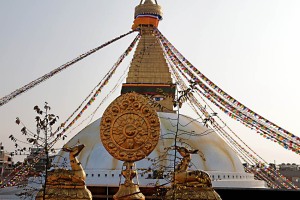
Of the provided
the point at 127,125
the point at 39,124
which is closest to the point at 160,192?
the point at 127,125

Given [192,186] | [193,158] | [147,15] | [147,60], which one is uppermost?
[147,15]

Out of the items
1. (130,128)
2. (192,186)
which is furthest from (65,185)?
(192,186)

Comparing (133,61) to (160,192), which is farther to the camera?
(133,61)

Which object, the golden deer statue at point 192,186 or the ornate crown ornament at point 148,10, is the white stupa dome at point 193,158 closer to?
the ornate crown ornament at point 148,10

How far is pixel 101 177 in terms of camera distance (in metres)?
12.6

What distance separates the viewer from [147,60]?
59.0 ft

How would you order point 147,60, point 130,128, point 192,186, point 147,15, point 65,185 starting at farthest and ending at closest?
point 147,15 → point 147,60 → point 130,128 → point 65,185 → point 192,186

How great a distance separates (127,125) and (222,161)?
27.2 ft

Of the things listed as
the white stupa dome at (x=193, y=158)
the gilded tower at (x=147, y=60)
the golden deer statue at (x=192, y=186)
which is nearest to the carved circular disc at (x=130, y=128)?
the golden deer statue at (x=192, y=186)

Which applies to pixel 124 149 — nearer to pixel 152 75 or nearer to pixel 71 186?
pixel 71 186

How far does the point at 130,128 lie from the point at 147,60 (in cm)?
1200

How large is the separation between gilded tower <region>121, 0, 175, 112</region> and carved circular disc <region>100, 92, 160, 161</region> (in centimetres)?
1045

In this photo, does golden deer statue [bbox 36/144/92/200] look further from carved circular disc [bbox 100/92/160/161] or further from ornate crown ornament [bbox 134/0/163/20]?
ornate crown ornament [bbox 134/0/163/20]

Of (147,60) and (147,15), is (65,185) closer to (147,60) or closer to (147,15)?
(147,60)
